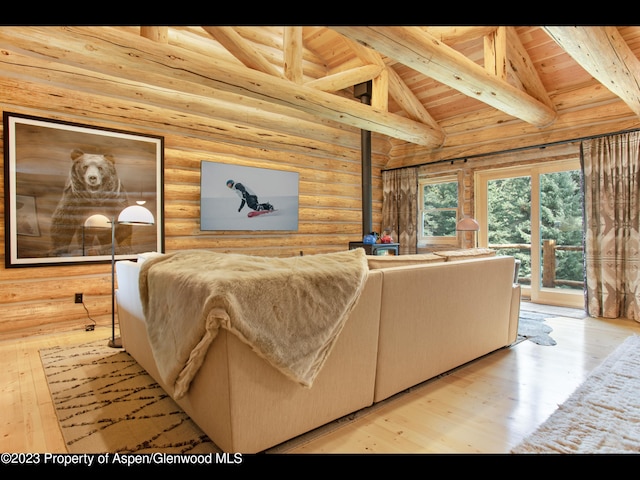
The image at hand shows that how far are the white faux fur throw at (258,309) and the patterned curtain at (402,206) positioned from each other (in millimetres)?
4415

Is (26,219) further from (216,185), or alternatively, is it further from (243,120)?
(243,120)

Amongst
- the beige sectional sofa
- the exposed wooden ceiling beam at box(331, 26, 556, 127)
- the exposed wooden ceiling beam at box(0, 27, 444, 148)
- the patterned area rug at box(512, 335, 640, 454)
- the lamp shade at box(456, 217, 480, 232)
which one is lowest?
the patterned area rug at box(512, 335, 640, 454)

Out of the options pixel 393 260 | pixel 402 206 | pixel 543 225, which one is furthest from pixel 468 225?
pixel 393 260

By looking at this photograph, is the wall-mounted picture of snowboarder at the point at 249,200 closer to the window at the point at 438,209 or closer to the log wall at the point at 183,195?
the log wall at the point at 183,195

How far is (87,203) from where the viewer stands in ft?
11.6

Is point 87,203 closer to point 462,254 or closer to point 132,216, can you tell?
point 132,216

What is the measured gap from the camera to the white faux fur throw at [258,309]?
1344 millimetres


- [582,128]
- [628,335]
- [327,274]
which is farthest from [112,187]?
[582,128]

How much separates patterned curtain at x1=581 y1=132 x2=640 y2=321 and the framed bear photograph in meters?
4.76

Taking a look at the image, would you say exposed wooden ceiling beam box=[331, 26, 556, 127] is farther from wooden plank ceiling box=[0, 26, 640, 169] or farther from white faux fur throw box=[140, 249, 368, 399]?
white faux fur throw box=[140, 249, 368, 399]

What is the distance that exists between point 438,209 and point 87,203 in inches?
195

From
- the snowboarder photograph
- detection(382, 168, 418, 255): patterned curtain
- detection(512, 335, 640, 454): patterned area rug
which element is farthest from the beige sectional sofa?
detection(382, 168, 418, 255): patterned curtain

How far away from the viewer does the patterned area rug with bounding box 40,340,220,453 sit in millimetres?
1588

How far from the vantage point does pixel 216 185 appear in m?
4.44
